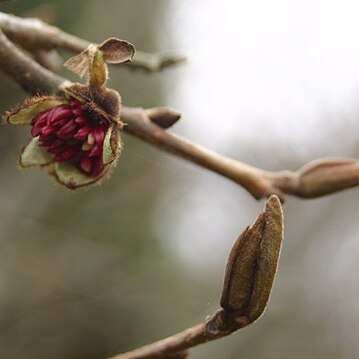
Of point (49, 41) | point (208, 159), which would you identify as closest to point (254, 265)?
point (208, 159)

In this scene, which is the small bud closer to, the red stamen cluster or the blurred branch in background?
the red stamen cluster

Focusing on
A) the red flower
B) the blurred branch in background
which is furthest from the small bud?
the blurred branch in background

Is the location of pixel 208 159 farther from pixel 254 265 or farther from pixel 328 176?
pixel 254 265

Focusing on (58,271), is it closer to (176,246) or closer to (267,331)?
(176,246)

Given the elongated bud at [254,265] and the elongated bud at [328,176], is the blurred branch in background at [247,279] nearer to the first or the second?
the elongated bud at [254,265]

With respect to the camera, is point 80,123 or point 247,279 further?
point 80,123

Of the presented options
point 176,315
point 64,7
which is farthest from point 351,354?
point 64,7

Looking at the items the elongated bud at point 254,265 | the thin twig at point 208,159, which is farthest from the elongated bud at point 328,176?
the elongated bud at point 254,265
